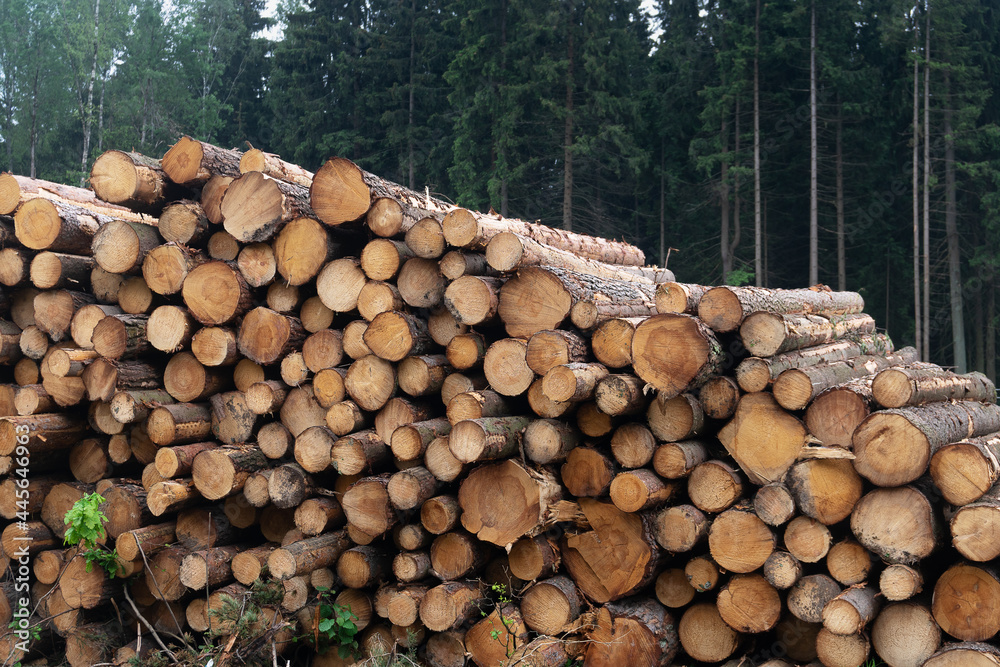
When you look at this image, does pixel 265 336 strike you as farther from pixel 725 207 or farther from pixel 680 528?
pixel 725 207

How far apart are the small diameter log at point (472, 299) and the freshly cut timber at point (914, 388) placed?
2107mm

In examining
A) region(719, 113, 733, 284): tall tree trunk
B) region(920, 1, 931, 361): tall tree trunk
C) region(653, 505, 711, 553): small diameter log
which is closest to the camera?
region(653, 505, 711, 553): small diameter log

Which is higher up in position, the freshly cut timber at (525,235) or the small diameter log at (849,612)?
the freshly cut timber at (525,235)

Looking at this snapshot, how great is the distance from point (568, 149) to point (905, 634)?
54.4 feet

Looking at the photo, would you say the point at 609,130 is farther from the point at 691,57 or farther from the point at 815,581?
the point at 815,581

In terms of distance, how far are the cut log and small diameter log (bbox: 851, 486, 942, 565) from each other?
332cm

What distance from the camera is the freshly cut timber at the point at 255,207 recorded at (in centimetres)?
460

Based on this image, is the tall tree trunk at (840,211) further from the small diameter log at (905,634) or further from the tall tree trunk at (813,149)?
the small diameter log at (905,634)

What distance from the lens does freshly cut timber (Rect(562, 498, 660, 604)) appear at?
13.0 feet

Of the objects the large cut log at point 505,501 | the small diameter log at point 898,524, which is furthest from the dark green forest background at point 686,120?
the small diameter log at point 898,524

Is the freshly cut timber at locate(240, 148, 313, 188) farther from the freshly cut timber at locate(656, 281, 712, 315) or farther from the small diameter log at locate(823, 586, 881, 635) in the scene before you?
the small diameter log at locate(823, 586, 881, 635)

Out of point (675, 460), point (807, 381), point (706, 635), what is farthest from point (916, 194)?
point (706, 635)

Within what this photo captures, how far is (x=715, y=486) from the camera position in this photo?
391 cm

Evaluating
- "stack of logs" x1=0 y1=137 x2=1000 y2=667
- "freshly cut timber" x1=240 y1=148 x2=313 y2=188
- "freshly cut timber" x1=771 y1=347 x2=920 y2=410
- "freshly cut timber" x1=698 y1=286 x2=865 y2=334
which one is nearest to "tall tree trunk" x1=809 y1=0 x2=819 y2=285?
"freshly cut timber" x1=698 y1=286 x2=865 y2=334
